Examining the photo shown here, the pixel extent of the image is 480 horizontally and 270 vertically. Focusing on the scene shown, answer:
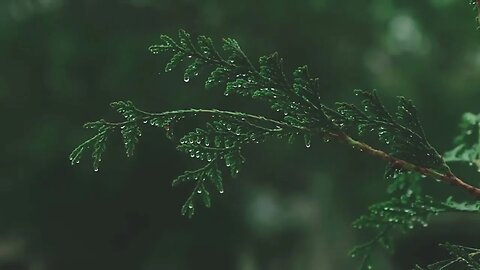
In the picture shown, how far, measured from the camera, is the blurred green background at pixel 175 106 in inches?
316

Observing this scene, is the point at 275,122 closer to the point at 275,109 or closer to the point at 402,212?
the point at 275,109

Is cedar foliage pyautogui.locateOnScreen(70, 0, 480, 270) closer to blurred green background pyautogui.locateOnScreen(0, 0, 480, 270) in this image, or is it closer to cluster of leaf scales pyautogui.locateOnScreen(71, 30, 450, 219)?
cluster of leaf scales pyautogui.locateOnScreen(71, 30, 450, 219)

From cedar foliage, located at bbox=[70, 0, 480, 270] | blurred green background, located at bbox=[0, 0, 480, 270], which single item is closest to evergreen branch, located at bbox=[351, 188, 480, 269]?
cedar foliage, located at bbox=[70, 0, 480, 270]

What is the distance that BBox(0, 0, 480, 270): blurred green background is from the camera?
316 inches

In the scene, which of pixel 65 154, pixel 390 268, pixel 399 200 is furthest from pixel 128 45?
pixel 399 200

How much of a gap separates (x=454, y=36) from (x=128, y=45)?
134 inches

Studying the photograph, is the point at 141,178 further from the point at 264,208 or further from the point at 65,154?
the point at 264,208

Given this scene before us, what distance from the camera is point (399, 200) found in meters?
1.29

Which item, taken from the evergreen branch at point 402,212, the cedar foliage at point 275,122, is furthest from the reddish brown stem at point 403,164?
the evergreen branch at point 402,212

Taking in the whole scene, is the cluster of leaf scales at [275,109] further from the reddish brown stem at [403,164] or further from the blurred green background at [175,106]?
the blurred green background at [175,106]

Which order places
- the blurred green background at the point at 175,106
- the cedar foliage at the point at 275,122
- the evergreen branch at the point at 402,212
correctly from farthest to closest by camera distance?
the blurred green background at the point at 175,106 → the evergreen branch at the point at 402,212 → the cedar foliage at the point at 275,122

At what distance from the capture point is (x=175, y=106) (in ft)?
25.7

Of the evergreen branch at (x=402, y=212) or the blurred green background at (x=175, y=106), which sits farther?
the blurred green background at (x=175, y=106)

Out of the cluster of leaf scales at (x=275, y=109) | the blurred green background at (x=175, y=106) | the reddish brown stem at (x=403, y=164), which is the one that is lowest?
the reddish brown stem at (x=403, y=164)
